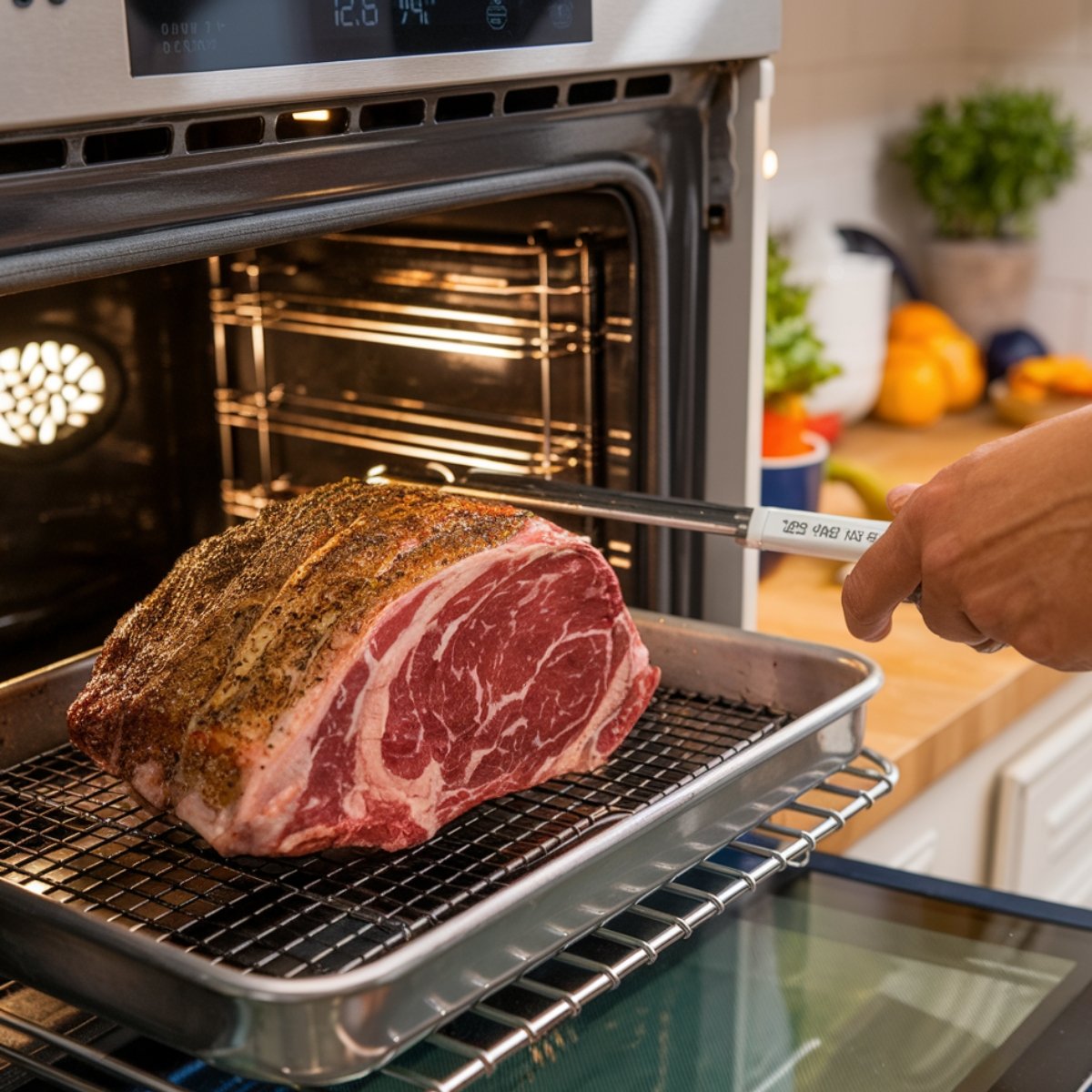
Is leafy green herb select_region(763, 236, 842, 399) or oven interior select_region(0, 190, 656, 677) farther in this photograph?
leafy green herb select_region(763, 236, 842, 399)

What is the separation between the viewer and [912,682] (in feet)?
5.21

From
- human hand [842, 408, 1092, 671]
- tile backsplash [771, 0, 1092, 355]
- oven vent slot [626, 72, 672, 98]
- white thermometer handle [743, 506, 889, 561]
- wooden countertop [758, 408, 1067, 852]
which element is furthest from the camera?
tile backsplash [771, 0, 1092, 355]

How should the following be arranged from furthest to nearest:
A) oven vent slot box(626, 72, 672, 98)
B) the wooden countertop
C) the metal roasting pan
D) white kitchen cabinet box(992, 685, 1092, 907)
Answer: white kitchen cabinet box(992, 685, 1092, 907) → the wooden countertop → oven vent slot box(626, 72, 672, 98) → the metal roasting pan

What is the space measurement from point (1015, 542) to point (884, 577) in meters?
0.08

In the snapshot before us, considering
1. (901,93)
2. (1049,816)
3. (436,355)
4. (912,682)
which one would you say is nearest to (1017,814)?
(1049,816)

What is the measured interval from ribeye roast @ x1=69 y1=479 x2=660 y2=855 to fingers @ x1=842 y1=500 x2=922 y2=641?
0.17 metres

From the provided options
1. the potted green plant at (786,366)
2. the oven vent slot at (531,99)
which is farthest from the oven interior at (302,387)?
the potted green plant at (786,366)

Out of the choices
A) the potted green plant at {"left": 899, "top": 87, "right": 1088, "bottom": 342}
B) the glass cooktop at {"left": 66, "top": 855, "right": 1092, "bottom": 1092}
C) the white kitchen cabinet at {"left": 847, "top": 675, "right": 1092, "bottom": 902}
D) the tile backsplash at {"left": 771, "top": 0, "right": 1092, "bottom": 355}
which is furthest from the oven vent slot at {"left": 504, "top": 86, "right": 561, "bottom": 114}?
the potted green plant at {"left": 899, "top": 87, "right": 1088, "bottom": 342}

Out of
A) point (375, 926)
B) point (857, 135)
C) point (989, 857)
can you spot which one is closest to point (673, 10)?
point (375, 926)

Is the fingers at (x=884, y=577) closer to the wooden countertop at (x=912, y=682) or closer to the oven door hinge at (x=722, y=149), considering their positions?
the oven door hinge at (x=722, y=149)

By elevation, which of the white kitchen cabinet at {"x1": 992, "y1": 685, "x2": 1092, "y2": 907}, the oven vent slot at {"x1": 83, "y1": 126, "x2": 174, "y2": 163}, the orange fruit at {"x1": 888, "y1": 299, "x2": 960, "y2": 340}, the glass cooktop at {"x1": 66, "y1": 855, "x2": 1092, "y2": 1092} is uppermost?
the oven vent slot at {"x1": 83, "y1": 126, "x2": 174, "y2": 163}

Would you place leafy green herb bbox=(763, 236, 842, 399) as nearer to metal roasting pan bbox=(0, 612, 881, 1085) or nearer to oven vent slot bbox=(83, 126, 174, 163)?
metal roasting pan bbox=(0, 612, 881, 1085)

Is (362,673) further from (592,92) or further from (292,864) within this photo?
(592,92)

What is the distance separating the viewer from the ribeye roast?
0.84 metres
